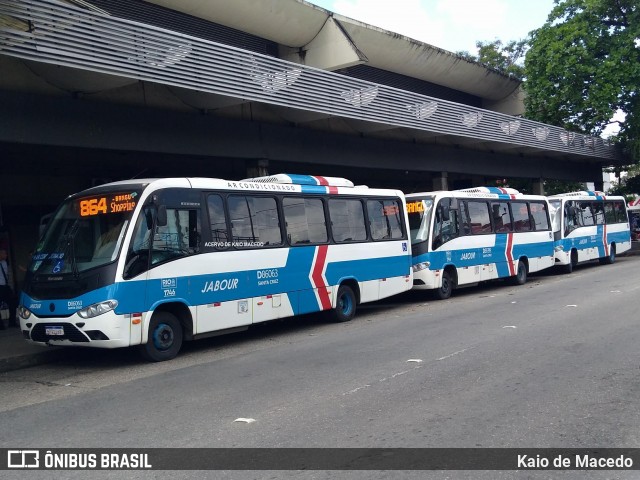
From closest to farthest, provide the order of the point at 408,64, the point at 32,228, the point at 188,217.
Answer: the point at 188,217 → the point at 32,228 → the point at 408,64

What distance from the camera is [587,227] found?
2716cm

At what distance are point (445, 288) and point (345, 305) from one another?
182 inches

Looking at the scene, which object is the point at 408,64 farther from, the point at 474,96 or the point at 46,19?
the point at 46,19

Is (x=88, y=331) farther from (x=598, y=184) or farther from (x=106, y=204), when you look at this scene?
(x=598, y=184)

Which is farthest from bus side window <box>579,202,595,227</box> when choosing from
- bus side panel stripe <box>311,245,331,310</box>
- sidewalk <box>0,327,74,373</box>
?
sidewalk <box>0,327,74,373</box>

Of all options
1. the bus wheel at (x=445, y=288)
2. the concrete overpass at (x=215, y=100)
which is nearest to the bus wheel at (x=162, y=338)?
the concrete overpass at (x=215, y=100)

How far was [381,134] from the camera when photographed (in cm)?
2333

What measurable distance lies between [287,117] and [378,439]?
14.2 m

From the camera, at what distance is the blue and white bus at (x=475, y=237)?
18094 mm

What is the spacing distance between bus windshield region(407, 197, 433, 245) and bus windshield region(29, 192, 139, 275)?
9260 mm

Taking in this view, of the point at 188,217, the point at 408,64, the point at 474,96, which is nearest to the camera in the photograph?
the point at 188,217

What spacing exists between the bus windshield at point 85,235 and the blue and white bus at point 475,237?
9.31m

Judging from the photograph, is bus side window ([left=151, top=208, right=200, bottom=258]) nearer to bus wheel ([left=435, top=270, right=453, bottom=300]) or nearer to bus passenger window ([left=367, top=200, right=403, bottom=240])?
bus passenger window ([left=367, top=200, right=403, bottom=240])

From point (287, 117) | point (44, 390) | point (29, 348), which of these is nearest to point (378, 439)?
point (44, 390)
